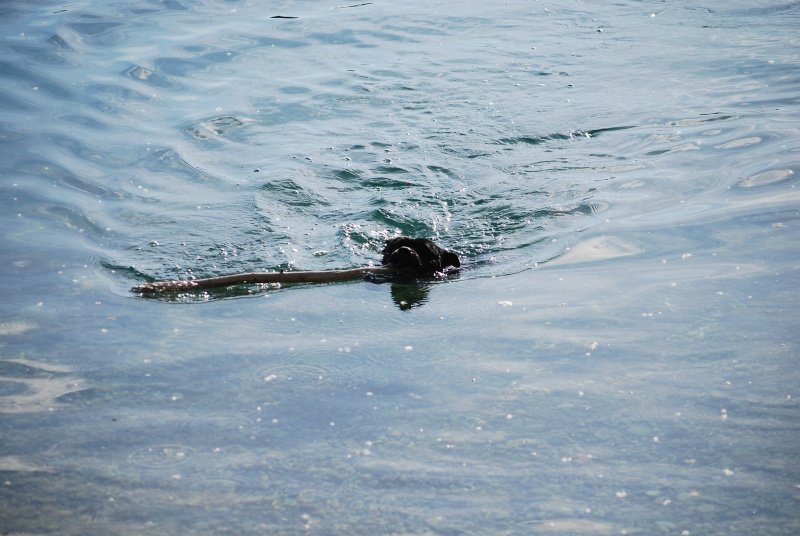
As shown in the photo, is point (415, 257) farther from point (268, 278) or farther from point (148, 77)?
point (148, 77)

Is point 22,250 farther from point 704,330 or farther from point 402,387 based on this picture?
point 704,330

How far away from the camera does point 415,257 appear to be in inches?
249

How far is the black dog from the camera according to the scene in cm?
637

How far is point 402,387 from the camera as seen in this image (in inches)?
191

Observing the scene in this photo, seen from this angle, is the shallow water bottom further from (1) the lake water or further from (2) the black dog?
(2) the black dog

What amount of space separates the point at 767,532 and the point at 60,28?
41.7 feet

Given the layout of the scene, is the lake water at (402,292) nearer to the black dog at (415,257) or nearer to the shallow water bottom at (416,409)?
the shallow water bottom at (416,409)

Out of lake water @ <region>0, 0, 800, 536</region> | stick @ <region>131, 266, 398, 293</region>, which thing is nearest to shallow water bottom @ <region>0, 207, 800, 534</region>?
lake water @ <region>0, 0, 800, 536</region>

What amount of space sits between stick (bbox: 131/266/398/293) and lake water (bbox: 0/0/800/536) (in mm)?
117

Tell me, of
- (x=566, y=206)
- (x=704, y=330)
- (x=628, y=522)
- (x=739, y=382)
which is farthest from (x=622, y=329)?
(x=566, y=206)

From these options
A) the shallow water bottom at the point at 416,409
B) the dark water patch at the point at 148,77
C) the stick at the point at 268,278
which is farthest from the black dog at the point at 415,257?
the dark water patch at the point at 148,77

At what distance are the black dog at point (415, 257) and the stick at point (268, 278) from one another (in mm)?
87

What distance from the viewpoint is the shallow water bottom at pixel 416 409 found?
3.84 meters

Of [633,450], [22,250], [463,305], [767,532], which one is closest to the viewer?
[767,532]
